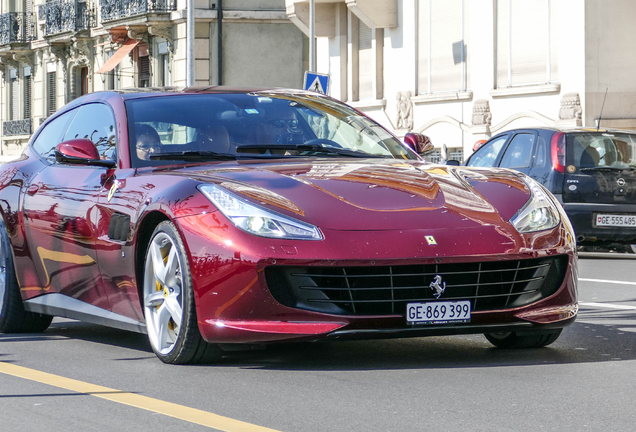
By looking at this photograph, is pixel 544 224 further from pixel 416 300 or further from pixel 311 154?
pixel 311 154

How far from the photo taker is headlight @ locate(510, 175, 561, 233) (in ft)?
19.6

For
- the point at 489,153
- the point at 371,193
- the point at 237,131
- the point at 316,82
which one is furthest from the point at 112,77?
the point at 371,193

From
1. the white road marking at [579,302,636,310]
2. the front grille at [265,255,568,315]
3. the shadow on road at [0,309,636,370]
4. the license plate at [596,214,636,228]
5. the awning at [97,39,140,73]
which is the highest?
the awning at [97,39,140,73]

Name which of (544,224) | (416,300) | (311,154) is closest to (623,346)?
(544,224)

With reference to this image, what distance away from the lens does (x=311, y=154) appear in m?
6.83

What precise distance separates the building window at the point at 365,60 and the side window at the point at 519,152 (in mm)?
15785

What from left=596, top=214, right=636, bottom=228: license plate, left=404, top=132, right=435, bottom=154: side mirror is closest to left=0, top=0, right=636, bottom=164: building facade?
left=596, top=214, right=636, bottom=228: license plate

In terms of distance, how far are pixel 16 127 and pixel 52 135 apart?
141ft

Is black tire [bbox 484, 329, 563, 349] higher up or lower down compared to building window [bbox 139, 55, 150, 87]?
lower down

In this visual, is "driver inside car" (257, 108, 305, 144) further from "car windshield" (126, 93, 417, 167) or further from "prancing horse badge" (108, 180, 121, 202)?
"prancing horse badge" (108, 180, 121, 202)

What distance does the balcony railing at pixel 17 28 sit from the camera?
4922 centimetres

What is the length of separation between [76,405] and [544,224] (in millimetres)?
2411

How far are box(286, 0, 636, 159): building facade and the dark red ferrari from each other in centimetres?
1703

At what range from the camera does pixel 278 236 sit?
5.62m
